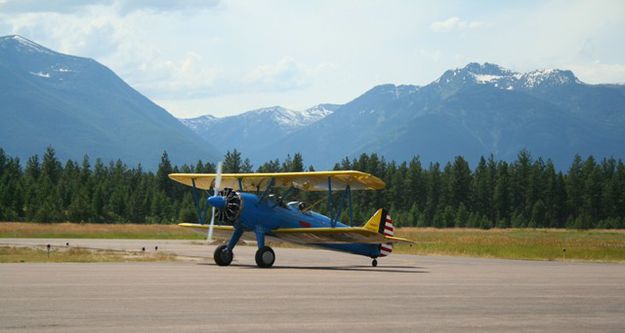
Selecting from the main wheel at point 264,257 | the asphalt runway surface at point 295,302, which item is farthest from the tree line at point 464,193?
the asphalt runway surface at point 295,302

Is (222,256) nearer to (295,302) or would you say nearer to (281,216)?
(281,216)

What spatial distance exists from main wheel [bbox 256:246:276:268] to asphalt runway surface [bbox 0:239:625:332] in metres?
3.76

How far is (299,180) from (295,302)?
41.5 ft

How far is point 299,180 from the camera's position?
27.4 meters

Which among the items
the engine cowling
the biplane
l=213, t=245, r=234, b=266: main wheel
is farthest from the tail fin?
l=213, t=245, r=234, b=266: main wheel

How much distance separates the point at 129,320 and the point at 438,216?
100544 millimetres

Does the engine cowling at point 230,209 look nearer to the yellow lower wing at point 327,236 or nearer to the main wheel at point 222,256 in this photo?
the main wheel at point 222,256

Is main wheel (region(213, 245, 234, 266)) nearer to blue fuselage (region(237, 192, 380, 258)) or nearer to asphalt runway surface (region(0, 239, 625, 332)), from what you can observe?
blue fuselage (region(237, 192, 380, 258))

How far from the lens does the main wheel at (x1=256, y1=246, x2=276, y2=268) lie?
85.7 feet

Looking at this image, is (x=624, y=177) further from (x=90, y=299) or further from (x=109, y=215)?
(x=90, y=299)

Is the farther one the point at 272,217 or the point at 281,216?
the point at 281,216

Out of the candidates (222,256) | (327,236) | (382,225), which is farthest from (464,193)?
(222,256)

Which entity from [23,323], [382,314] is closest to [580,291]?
[382,314]

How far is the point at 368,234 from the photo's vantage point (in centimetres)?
2628
